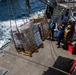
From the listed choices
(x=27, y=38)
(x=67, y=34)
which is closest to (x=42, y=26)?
(x=27, y=38)

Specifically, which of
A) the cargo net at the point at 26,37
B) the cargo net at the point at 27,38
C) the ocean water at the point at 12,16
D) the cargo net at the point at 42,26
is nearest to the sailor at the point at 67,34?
the cargo net at the point at 42,26

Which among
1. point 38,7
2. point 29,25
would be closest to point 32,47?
point 29,25

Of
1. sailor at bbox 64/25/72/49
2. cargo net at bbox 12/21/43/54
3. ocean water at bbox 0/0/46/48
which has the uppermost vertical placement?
cargo net at bbox 12/21/43/54

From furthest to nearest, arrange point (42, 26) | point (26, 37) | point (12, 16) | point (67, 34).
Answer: point (12, 16) → point (67, 34) → point (42, 26) → point (26, 37)

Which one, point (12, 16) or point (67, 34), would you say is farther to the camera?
point (12, 16)

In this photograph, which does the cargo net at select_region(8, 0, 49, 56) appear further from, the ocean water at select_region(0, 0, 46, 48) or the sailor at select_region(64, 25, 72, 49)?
the ocean water at select_region(0, 0, 46, 48)

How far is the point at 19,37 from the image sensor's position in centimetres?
913

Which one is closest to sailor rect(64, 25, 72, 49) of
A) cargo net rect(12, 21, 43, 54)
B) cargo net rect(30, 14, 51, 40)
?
cargo net rect(30, 14, 51, 40)

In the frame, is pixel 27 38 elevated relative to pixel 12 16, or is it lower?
elevated

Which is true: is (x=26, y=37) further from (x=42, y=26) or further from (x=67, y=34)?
(x=67, y=34)

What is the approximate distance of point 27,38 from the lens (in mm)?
9234

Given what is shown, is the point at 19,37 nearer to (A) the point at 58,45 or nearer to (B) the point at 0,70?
(B) the point at 0,70

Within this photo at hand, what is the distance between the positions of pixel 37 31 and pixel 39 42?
0.65m

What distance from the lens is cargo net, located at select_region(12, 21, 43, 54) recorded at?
29.9ft
